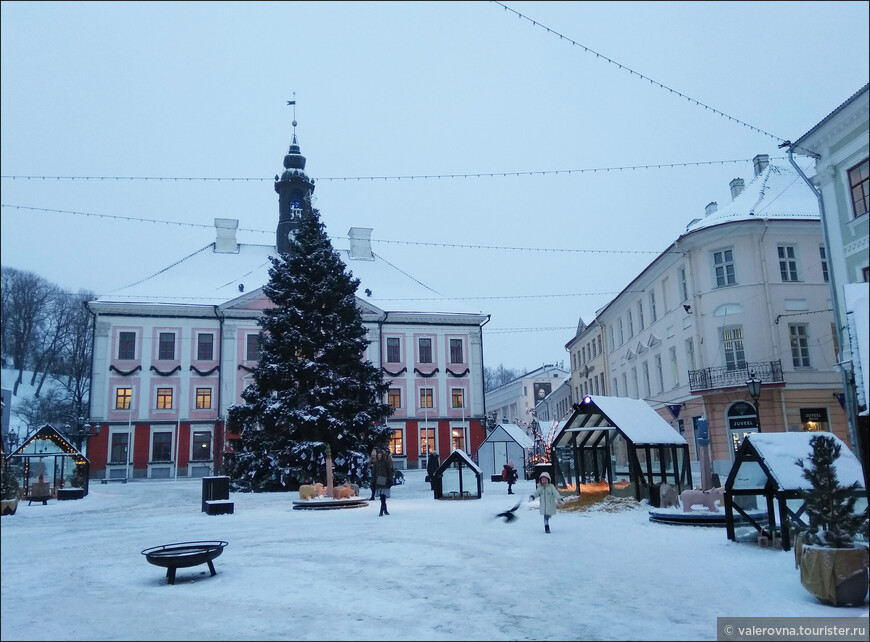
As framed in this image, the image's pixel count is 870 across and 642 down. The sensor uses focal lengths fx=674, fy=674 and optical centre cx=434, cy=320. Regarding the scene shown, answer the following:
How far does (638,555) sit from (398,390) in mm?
41278

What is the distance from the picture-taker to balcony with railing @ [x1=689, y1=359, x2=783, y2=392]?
26672 mm

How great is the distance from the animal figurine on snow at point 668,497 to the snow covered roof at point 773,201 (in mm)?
15852

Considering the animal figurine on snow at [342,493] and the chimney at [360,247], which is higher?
the chimney at [360,247]

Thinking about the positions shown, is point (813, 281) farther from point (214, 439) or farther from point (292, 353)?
point (214, 439)

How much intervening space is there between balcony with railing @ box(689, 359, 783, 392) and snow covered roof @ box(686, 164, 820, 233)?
6.00m

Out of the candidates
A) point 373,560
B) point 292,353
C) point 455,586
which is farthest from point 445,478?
point 455,586

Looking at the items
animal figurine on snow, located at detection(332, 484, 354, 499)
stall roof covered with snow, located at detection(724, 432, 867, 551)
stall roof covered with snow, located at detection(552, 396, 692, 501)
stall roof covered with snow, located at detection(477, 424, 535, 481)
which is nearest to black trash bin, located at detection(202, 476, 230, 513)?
animal figurine on snow, located at detection(332, 484, 354, 499)

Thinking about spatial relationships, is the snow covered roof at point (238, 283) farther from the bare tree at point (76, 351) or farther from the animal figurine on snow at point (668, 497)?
the animal figurine on snow at point (668, 497)

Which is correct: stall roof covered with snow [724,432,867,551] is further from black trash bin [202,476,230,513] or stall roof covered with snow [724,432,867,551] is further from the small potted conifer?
black trash bin [202,476,230,513]

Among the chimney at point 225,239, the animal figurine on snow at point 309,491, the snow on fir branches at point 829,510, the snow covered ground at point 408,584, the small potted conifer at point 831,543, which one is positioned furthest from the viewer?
the chimney at point 225,239

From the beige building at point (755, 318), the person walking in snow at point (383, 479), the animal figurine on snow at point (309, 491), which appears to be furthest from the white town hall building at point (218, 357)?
the beige building at point (755, 318)

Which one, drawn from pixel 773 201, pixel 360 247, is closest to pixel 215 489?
pixel 773 201

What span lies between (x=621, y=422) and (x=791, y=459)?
840 centimetres

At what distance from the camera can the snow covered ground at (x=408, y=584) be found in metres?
6.93
